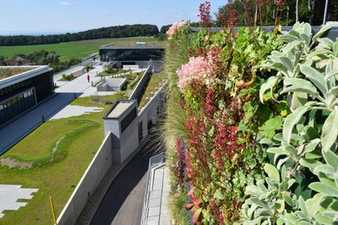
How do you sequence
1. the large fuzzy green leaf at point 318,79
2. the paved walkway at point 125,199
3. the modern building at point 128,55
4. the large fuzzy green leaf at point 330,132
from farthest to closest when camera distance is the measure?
the modern building at point 128,55 → the paved walkway at point 125,199 → the large fuzzy green leaf at point 318,79 → the large fuzzy green leaf at point 330,132

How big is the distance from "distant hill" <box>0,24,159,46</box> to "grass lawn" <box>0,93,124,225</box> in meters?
73.9

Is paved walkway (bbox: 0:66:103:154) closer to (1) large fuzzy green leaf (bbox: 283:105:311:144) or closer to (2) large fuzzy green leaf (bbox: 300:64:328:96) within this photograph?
(1) large fuzzy green leaf (bbox: 283:105:311:144)

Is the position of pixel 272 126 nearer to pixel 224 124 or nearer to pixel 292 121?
pixel 292 121

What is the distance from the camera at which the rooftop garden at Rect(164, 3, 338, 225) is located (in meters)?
1.57

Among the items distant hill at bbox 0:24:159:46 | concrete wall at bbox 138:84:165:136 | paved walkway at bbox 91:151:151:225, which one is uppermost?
distant hill at bbox 0:24:159:46

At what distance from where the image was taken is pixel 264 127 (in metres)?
2.28

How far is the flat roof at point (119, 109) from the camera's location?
2050 cm

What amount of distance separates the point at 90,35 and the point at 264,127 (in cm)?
11206

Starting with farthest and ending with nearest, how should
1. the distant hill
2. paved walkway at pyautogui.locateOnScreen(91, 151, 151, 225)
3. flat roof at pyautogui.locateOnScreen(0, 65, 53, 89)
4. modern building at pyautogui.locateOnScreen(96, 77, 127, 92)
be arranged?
the distant hill < modern building at pyautogui.locateOnScreen(96, 77, 127, 92) < flat roof at pyautogui.locateOnScreen(0, 65, 53, 89) < paved walkway at pyautogui.locateOnScreen(91, 151, 151, 225)

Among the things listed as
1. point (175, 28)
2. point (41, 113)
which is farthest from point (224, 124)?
point (41, 113)

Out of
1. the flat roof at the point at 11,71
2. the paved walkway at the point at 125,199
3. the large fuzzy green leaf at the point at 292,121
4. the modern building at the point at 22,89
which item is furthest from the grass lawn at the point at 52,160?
the large fuzzy green leaf at the point at 292,121

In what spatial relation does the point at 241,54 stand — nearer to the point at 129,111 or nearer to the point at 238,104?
the point at 238,104

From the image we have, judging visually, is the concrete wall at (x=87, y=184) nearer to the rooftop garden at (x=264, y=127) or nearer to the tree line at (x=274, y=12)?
the rooftop garden at (x=264, y=127)

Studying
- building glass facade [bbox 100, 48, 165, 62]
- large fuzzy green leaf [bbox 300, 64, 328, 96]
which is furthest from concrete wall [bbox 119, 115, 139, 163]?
building glass facade [bbox 100, 48, 165, 62]
